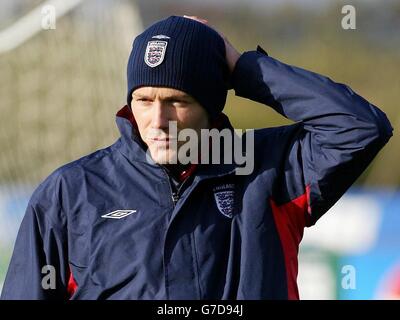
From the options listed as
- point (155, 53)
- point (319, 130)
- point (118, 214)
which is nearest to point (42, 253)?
point (118, 214)

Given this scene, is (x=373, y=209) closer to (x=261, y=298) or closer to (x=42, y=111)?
(x=42, y=111)

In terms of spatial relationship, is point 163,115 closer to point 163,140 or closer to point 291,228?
point 163,140

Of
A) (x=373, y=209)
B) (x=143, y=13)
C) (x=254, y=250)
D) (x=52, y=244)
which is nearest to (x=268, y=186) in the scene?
(x=254, y=250)

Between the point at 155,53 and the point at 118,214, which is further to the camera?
the point at 155,53

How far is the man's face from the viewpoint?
1.96m

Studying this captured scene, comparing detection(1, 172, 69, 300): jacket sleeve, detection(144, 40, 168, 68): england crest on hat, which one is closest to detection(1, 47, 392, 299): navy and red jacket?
detection(1, 172, 69, 300): jacket sleeve

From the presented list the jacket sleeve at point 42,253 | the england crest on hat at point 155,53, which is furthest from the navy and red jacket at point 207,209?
the england crest on hat at point 155,53

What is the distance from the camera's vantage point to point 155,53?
6.72 ft

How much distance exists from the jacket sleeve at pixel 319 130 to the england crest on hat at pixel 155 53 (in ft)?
0.61

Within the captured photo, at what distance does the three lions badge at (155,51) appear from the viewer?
2.03m

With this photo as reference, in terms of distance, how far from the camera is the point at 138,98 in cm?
203

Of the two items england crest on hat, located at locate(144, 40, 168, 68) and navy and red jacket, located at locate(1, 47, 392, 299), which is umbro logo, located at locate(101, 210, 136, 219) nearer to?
Result: navy and red jacket, located at locate(1, 47, 392, 299)

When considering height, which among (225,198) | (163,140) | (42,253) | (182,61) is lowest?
(42,253)

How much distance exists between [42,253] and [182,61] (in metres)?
0.51
